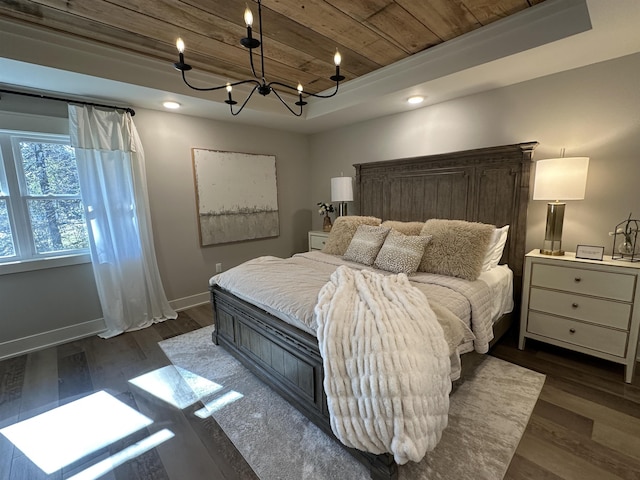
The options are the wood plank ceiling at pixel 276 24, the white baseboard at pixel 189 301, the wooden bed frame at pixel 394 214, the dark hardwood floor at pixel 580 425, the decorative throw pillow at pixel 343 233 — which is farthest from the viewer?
the white baseboard at pixel 189 301

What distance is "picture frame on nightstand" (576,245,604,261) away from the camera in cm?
218

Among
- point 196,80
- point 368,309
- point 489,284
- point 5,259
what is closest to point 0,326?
point 5,259

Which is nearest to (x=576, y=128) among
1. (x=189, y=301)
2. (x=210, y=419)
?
(x=210, y=419)

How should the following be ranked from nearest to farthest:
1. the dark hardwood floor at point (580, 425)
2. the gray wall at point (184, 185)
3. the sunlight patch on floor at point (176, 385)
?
the dark hardwood floor at point (580, 425) → the sunlight patch on floor at point (176, 385) → the gray wall at point (184, 185)

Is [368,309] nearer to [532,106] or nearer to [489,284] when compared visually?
[489,284]

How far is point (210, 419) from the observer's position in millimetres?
1799

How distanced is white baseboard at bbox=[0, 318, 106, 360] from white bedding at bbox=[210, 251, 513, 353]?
5.10 feet

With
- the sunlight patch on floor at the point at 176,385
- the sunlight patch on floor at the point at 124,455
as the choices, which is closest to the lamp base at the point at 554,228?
the sunlight patch on floor at the point at 176,385

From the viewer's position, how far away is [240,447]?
1590 mm

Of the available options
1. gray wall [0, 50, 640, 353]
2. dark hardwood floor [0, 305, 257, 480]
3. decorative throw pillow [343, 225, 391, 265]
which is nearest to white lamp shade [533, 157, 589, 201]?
gray wall [0, 50, 640, 353]

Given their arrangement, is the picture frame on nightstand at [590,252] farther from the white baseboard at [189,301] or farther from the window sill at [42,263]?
the window sill at [42,263]

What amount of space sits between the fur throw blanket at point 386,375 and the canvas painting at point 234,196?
2709 mm

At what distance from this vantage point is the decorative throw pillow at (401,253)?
2.39 metres

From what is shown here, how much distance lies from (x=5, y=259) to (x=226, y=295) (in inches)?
79.7
